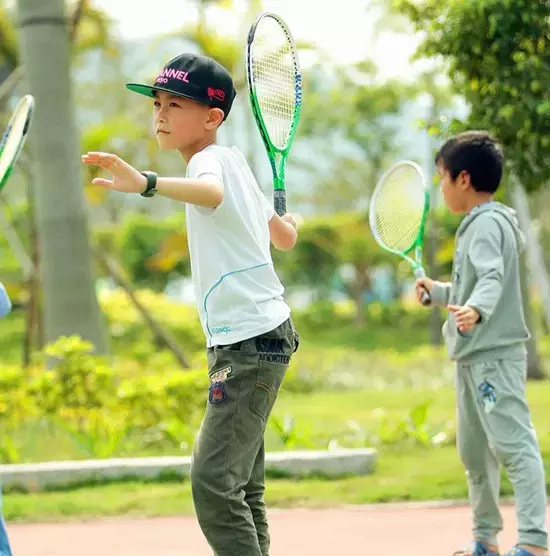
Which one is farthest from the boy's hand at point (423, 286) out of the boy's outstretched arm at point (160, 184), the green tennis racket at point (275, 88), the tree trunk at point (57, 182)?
the tree trunk at point (57, 182)

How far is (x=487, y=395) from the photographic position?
172 inches

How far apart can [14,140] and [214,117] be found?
1.24m

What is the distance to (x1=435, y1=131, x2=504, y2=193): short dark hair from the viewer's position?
15.2 feet

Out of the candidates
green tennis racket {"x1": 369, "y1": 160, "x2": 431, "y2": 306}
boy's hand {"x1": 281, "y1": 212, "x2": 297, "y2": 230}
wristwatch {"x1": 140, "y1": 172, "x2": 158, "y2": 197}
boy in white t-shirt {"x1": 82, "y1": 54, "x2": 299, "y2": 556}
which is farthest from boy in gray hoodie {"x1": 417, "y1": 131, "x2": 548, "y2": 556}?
wristwatch {"x1": 140, "y1": 172, "x2": 158, "y2": 197}

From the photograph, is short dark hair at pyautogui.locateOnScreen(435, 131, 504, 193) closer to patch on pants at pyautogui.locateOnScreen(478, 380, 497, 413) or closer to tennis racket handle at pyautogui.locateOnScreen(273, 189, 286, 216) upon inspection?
patch on pants at pyautogui.locateOnScreen(478, 380, 497, 413)

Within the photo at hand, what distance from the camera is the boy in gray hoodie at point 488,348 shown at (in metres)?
4.36

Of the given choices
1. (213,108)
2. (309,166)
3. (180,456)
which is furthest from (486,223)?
(309,166)

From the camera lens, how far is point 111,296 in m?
20.5

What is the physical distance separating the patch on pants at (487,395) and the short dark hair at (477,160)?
813mm

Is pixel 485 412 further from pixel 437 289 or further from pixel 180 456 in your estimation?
pixel 180 456

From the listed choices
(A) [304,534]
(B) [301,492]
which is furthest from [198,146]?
(B) [301,492]

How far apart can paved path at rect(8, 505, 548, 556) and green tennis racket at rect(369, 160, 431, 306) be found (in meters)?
1.23

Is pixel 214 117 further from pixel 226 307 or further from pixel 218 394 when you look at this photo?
pixel 218 394

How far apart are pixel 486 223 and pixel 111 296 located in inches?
648
